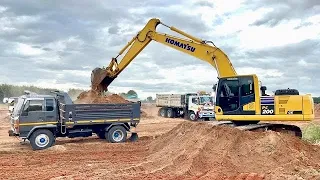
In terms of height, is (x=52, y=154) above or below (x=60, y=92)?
below

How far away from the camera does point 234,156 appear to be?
1307 cm

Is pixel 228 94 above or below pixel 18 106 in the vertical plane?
above

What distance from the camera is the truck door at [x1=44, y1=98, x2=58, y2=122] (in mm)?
18109

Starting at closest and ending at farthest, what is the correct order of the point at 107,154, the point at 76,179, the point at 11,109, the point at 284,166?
the point at 76,179 → the point at 284,166 → the point at 107,154 → the point at 11,109

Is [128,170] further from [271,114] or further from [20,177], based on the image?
[271,114]

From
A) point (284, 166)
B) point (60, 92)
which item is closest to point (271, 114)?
point (284, 166)

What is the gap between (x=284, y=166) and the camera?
40.0 ft

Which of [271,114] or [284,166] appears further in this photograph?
[271,114]

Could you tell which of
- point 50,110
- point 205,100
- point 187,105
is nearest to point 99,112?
point 50,110

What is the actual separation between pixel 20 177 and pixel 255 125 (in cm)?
873

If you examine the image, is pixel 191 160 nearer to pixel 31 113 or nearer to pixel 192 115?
pixel 31 113

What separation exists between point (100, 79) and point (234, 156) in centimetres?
1417

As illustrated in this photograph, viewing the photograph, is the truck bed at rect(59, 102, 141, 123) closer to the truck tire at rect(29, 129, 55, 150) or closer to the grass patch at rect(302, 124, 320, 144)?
the truck tire at rect(29, 129, 55, 150)

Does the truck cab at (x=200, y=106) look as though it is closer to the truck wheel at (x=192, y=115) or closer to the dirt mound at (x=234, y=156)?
the truck wheel at (x=192, y=115)
